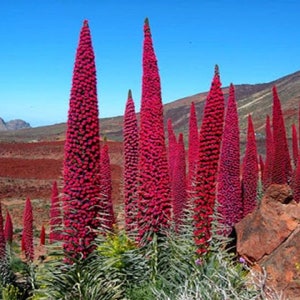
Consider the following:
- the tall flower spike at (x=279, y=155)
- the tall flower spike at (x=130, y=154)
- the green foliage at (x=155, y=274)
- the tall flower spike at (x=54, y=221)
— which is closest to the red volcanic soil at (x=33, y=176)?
the tall flower spike at (x=279, y=155)

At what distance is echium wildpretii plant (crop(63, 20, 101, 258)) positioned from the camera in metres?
4.04

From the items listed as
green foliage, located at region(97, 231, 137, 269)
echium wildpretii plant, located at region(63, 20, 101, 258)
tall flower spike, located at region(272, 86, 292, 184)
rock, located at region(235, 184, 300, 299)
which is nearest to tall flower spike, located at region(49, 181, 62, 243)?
echium wildpretii plant, located at region(63, 20, 101, 258)

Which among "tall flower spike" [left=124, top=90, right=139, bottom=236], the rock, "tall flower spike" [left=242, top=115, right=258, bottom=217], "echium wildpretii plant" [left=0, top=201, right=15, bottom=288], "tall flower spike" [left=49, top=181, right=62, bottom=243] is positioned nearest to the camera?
"tall flower spike" [left=49, top=181, right=62, bottom=243]

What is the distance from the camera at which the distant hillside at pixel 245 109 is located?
80375mm

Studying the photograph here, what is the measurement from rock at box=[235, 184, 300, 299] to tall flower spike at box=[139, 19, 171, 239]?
3.27 meters

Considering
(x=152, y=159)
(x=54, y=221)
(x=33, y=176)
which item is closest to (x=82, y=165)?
(x=152, y=159)

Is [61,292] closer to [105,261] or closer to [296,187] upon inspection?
[105,261]

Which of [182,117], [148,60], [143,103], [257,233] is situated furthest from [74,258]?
[182,117]

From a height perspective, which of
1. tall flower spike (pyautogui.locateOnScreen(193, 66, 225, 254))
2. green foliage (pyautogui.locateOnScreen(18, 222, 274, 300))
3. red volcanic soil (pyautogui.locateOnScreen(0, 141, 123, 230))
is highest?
tall flower spike (pyautogui.locateOnScreen(193, 66, 225, 254))

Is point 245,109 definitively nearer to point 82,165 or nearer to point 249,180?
point 249,180

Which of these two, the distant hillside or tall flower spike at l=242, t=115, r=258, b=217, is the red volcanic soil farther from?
the distant hillside

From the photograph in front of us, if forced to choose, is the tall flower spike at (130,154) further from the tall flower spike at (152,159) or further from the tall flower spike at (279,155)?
the tall flower spike at (279,155)

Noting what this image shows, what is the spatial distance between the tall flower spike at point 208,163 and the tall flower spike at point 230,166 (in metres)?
3.15

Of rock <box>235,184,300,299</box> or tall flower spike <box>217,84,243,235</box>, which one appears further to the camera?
tall flower spike <box>217,84,243,235</box>
